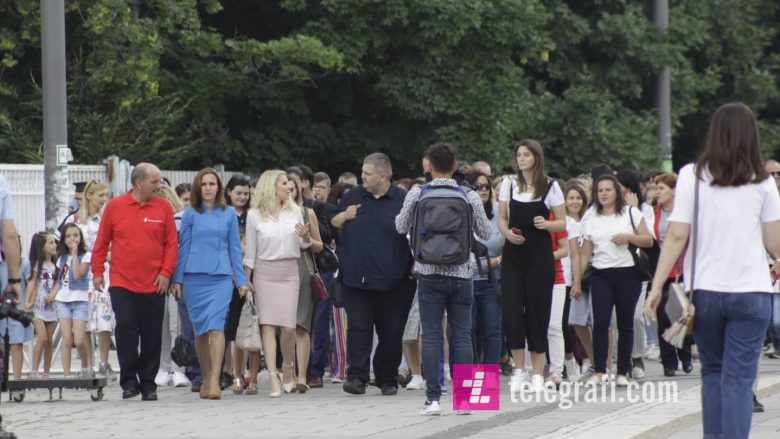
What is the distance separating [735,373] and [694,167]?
1.01 meters

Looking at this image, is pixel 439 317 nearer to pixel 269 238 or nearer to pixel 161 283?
pixel 269 238

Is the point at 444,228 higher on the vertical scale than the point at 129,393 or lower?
higher

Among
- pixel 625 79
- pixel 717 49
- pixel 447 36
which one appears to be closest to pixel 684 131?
pixel 717 49

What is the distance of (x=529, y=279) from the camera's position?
40.4ft

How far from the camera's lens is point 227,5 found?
26891 mm

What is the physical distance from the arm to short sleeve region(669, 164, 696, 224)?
5.58m

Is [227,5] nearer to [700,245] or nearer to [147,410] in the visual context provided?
[147,410]

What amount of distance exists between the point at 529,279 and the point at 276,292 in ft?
6.79

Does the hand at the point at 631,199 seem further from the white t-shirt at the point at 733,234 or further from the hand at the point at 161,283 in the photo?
the white t-shirt at the point at 733,234

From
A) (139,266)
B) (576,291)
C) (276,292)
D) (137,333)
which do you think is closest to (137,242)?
(139,266)

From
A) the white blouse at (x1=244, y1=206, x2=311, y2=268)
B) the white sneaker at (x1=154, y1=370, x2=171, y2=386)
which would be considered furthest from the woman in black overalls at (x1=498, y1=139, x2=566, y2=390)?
the white sneaker at (x1=154, y1=370, x2=171, y2=386)

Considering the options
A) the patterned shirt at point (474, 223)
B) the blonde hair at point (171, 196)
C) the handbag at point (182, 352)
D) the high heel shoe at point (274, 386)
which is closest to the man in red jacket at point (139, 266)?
the handbag at point (182, 352)

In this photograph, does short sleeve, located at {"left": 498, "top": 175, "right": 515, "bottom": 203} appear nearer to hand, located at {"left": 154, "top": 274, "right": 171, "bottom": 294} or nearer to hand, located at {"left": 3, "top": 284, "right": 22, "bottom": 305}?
hand, located at {"left": 154, "top": 274, "right": 171, "bottom": 294}

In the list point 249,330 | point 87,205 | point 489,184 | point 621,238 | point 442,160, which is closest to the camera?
point 442,160
